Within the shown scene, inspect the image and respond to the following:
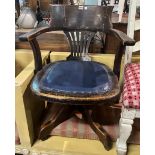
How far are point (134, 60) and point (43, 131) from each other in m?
0.74

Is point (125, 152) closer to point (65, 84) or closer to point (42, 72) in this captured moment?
point (65, 84)

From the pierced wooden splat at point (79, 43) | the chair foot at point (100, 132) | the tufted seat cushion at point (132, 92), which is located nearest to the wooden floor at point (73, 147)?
the chair foot at point (100, 132)

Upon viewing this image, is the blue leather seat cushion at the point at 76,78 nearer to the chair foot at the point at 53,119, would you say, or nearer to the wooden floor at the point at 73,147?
the chair foot at the point at 53,119

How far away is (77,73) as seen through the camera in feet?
3.66

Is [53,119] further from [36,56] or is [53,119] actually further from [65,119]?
[36,56]

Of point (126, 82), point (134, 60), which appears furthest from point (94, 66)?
point (134, 60)

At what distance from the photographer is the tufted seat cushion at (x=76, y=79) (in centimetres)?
98

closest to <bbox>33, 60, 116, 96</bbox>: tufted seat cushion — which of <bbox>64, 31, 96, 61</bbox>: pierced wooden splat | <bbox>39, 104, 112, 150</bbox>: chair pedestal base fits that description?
<bbox>64, 31, 96, 61</bbox>: pierced wooden splat

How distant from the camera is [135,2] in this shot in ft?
4.05

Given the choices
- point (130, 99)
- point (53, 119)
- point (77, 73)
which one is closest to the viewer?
point (130, 99)

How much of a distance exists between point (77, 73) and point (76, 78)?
0.05 m

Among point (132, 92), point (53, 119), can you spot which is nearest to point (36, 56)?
point (53, 119)

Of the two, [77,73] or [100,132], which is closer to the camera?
[77,73]

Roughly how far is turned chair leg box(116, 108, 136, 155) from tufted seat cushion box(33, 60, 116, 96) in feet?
0.52
